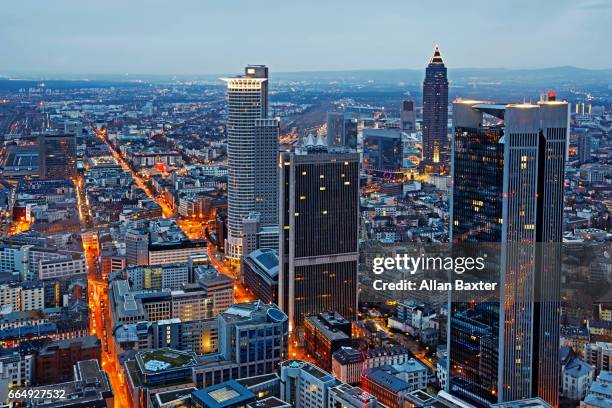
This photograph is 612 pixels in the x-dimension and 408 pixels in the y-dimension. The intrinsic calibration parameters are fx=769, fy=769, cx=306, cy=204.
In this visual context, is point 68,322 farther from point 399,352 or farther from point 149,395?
point 399,352

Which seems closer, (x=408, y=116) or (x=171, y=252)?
(x=171, y=252)

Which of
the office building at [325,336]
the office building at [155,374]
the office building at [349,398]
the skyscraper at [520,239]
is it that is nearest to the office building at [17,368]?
the office building at [155,374]

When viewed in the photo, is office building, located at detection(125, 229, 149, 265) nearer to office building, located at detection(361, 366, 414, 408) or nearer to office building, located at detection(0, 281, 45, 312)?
office building, located at detection(0, 281, 45, 312)

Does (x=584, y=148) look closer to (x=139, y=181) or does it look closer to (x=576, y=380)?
(x=139, y=181)

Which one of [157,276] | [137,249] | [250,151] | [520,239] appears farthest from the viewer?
[250,151]

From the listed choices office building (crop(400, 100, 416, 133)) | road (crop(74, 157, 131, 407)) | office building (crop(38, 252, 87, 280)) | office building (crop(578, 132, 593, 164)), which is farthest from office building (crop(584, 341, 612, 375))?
office building (crop(400, 100, 416, 133))

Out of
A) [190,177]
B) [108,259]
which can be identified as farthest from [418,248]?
[190,177]

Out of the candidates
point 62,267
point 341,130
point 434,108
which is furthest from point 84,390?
point 434,108
